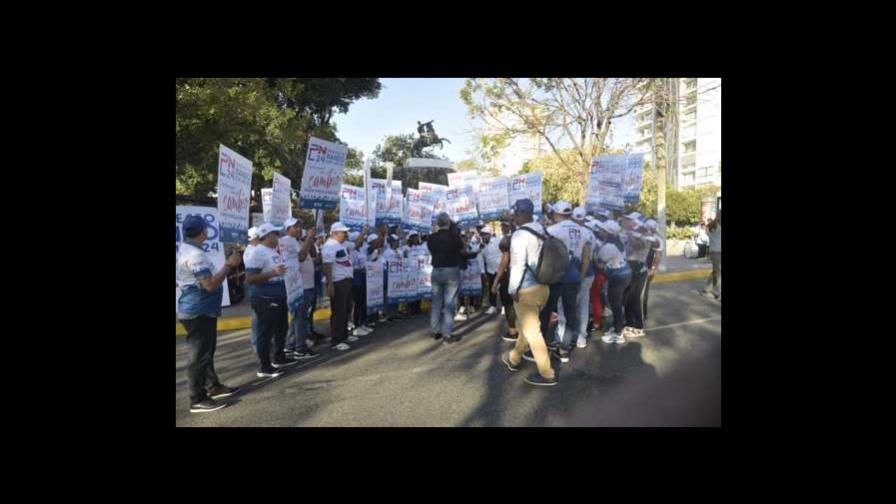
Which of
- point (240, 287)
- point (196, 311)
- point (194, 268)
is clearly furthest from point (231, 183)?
point (240, 287)

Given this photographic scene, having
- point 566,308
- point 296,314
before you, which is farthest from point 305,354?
point 566,308

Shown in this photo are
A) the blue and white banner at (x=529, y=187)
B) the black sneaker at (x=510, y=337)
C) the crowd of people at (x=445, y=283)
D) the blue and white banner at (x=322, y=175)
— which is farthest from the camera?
the blue and white banner at (x=529, y=187)

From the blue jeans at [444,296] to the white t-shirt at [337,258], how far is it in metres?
1.20

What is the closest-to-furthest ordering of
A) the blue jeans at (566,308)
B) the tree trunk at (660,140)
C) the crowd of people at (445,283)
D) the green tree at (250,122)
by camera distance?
the crowd of people at (445,283), the blue jeans at (566,308), the green tree at (250,122), the tree trunk at (660,140)


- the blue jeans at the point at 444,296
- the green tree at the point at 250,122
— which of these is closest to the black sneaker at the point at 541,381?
the blue jeans at the point at 444,296

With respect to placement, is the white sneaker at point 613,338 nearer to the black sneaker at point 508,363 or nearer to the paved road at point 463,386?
the paved road at point 463,386

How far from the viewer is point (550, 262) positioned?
4.75 m

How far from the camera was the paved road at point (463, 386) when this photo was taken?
4238mm

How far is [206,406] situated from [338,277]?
2371 mm

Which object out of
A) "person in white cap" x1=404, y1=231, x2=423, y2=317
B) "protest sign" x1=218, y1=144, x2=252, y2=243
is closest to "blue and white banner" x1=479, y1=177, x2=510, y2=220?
"person in white cap" x1=404, y1=231, x2=423, y2=317

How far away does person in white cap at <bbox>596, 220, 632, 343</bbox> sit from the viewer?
6406mm

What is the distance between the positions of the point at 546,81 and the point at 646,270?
10.3 meters

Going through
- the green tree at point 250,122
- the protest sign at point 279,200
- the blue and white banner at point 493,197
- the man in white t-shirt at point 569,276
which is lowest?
the man in white t-shirt at point 569,276

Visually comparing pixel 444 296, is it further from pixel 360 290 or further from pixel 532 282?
pixel 532 282
